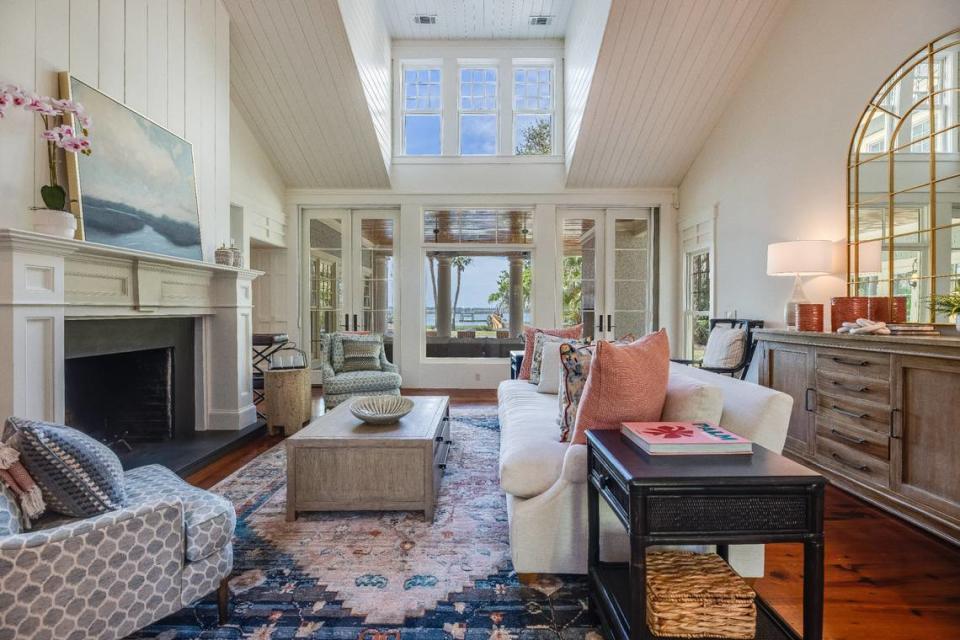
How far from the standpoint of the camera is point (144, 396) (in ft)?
10.8

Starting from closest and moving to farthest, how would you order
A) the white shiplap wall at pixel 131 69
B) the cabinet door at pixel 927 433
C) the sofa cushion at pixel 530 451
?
the sofa cushion at pixel 530 451
the cabinet door at pixel 927 433
the white shiplap wall at pixel 131 69

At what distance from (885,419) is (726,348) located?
1689 millimetres

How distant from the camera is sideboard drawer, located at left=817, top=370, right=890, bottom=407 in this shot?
2312 millimetres

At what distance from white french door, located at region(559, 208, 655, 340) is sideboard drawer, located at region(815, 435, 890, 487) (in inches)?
130

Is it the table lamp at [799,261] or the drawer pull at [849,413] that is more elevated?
the table lamp at [799,261]

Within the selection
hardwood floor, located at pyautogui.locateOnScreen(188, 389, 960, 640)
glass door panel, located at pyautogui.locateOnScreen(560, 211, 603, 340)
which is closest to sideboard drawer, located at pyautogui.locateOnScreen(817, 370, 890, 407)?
hardwood floor, located at pyautogui.locateOnScreen(188, 389, 960, 640)

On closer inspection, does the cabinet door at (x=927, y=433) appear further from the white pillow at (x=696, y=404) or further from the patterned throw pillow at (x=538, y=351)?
the patterned throw pillow at (x=538, y=351)

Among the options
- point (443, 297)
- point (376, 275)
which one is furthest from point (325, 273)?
point (443, 297)

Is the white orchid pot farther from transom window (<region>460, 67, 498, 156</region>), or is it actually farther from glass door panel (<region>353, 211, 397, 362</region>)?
transom window (<region>460, 67, 498, 156</region>)

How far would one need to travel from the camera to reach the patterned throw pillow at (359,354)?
14.8 ft

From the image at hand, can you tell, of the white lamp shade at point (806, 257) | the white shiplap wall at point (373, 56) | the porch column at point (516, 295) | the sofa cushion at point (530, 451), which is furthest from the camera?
the porch column at point (516, 295)

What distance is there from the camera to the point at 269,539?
2094 mm

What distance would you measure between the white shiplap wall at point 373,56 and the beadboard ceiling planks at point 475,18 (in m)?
0.23

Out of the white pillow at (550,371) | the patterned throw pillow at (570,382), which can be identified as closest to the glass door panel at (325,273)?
the white pillow at (550,371)
